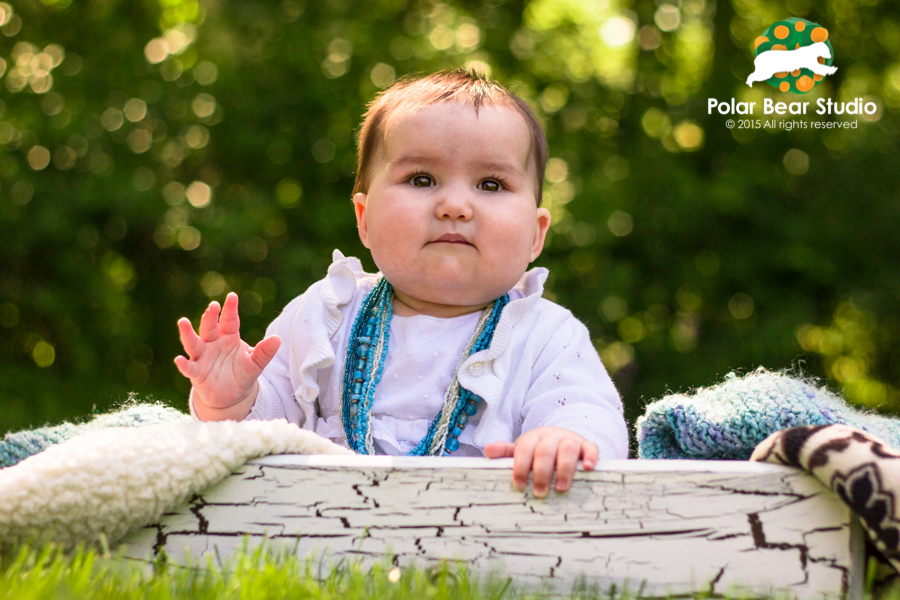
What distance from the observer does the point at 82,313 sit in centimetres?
498

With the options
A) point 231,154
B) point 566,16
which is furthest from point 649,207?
point 231,154

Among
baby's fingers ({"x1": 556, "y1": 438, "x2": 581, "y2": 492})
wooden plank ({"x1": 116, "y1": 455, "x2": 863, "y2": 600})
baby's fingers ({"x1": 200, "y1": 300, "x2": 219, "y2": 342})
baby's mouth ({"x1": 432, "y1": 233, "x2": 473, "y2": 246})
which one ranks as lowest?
wooden plank ({"x1": 116, "y1": 455, "x2": 863, "y2": 600})

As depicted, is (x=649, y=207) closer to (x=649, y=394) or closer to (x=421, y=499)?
(x=649, y=394)

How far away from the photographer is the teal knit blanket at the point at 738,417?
1.60m

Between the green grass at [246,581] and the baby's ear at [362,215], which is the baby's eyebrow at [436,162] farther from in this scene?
the green grass at [246,581]

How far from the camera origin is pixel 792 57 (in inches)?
168

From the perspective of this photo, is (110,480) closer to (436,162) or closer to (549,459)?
(549,459)

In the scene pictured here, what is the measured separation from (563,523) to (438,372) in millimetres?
646

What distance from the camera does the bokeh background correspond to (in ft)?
15.8

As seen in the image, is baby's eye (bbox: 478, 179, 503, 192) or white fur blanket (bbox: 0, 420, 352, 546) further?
baby's eye (bbox: 478, 179, 503, 192)

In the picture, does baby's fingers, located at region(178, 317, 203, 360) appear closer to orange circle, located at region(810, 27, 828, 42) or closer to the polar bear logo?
the polar bear logo

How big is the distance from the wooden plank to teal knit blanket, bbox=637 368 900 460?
357 millimetres

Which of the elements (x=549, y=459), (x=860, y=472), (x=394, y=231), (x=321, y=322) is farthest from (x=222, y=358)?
(x=860, y=472)

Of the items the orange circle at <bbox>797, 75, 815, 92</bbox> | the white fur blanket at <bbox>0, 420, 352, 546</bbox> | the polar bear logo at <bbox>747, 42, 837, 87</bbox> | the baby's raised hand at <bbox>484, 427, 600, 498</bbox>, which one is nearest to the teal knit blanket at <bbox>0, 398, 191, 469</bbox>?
the white fur blanket at <bbox>0, 420, 352, 546</bbox>
